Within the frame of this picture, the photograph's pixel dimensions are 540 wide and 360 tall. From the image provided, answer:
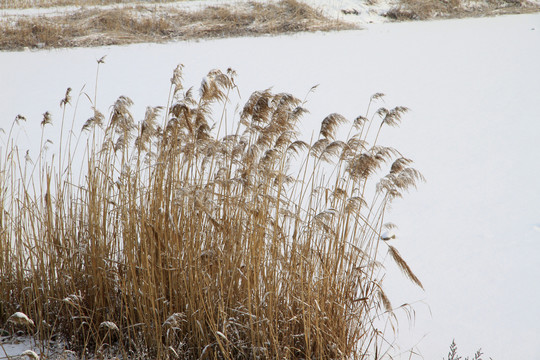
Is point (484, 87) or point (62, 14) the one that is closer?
point (484, 87)

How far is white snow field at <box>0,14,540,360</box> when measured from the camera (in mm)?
2578

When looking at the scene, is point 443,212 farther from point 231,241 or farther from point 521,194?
point 231,241

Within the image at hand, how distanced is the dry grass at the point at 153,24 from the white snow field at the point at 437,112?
0.47 m

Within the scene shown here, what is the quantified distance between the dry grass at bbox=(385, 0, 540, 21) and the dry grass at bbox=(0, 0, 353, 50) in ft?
5.46

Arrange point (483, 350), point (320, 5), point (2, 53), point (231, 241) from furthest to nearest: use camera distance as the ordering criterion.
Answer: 1. point (320, 5)
2. point (2, 53)
3. point (483, 350)
4. point (231, 241)

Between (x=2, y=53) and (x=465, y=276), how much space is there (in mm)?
7798

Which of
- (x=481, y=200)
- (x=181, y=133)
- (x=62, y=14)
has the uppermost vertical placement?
(x=62, y=14)

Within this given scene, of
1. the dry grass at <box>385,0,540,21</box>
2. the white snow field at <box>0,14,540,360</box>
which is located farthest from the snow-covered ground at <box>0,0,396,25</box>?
the white snow field at <box>0,14,540,360</box>

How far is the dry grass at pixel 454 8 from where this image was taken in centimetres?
1035

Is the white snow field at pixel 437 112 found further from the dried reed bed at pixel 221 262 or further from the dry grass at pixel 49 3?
the dry grass at pixel 49 3

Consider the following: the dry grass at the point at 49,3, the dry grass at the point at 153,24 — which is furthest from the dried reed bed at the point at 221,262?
the dry grass at the point at 49,3

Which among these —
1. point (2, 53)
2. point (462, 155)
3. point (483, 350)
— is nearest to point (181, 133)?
point (483, 350)

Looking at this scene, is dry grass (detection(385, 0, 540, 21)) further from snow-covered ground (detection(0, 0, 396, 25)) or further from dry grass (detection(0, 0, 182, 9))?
dry grass (detection(0, 0, 182, 9))

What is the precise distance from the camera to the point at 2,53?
26.0 feet
